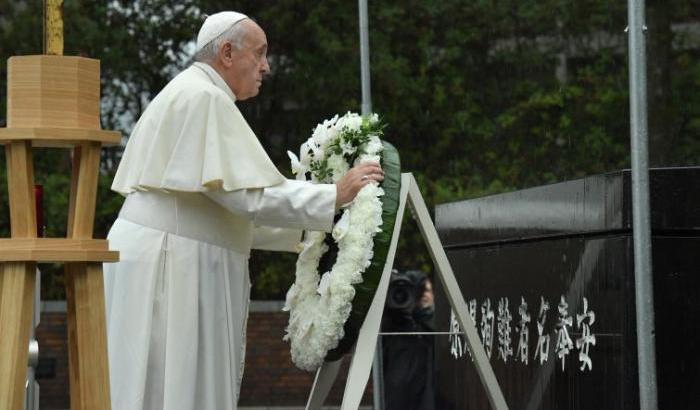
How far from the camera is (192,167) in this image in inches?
199

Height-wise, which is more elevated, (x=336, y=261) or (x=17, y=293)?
(x=336, y=261)

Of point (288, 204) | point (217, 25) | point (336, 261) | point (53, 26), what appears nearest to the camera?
point (53, 26)

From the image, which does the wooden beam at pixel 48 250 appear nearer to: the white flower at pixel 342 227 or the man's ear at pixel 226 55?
the white flower at pixel 342 227

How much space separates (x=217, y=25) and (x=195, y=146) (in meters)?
0.46

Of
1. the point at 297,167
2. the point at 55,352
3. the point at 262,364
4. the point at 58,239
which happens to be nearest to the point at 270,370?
the point at 262,364

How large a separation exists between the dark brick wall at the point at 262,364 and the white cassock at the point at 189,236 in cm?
1257

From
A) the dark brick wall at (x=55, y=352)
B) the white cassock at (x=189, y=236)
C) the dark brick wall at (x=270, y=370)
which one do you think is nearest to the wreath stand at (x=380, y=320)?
the white cassock at (x=189, y=236)

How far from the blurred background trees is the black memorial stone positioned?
0.17 m

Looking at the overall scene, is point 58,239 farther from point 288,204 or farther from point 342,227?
point 342,227

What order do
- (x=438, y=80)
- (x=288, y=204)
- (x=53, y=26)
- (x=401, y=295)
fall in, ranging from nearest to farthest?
(x=53, y=26) < (x=288, y=204) < (x=438, y=80) < (x=401, y=295)

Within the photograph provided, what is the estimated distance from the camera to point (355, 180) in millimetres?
5027

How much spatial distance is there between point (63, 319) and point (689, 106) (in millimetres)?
13919

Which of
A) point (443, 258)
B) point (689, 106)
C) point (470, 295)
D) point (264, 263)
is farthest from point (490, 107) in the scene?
point (264, 263)

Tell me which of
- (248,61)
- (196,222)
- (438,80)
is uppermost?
(438,80)
